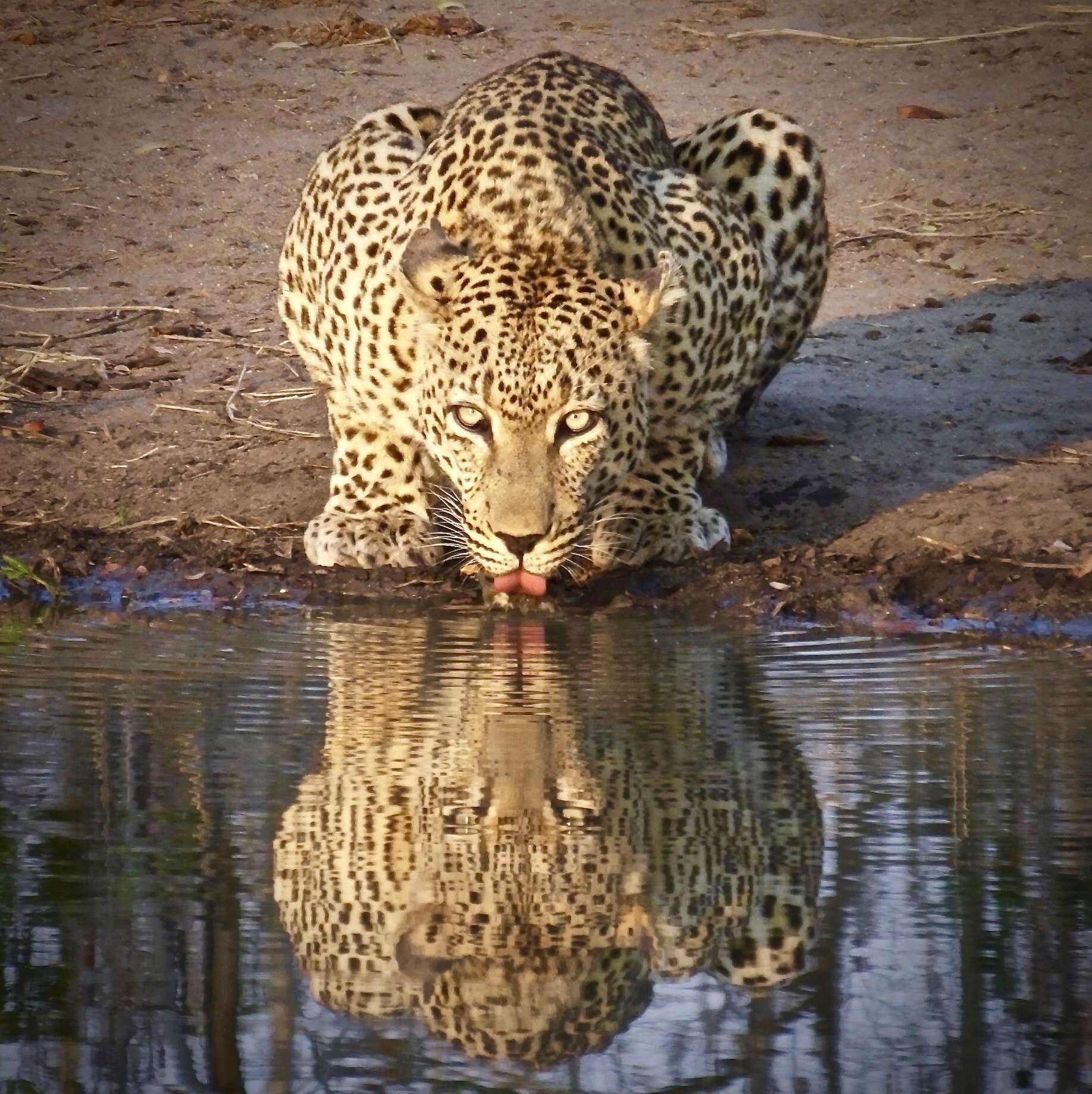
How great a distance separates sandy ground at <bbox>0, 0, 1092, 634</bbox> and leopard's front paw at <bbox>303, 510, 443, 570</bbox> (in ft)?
0.30

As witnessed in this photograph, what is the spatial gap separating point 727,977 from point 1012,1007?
421 millimetres

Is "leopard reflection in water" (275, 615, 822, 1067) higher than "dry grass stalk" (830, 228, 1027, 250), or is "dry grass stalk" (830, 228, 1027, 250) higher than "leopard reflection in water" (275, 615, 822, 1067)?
"dry grass stalk" (830, 228, 1027, 250)

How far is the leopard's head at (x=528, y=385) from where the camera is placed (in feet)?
21.1

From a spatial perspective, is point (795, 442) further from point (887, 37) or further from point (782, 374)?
point (887, 37)

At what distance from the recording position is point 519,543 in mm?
6430

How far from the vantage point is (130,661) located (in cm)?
600

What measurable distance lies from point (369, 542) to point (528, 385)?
1139 mm

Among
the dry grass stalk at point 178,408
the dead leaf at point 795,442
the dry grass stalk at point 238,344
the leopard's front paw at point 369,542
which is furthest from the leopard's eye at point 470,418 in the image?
the dry grass stalk at point 238,344

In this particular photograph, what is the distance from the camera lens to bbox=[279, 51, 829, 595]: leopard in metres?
6.52

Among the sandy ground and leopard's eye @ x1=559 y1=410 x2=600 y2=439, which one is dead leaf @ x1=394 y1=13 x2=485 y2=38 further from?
leopard's eye @ x1=559 y1=410 x2=600 y2=439

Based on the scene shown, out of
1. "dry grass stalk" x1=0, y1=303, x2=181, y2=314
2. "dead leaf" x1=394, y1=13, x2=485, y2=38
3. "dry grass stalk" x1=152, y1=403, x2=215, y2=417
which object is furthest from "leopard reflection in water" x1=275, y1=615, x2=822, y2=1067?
"dead leaf" x1=394, y1=13, x2=485, y2=38

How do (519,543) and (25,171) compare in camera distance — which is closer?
(519,543)

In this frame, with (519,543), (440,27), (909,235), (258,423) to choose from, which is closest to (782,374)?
(909,235)

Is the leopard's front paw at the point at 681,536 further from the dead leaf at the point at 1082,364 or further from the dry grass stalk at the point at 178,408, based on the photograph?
the dead leaf at the point at 1082,364
